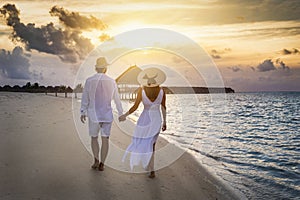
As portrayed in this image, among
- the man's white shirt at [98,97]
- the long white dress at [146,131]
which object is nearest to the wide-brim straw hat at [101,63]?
the man's white shirt at [98,97]

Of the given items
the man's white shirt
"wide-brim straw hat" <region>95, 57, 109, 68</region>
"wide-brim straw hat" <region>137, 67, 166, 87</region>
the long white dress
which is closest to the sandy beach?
the long white dress

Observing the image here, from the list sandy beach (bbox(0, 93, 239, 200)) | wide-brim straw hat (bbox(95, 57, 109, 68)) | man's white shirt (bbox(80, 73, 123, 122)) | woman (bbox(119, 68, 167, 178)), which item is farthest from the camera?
wide-brim straw hat (bbox(95, 57, 109, 68))

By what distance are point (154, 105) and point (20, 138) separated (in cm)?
545

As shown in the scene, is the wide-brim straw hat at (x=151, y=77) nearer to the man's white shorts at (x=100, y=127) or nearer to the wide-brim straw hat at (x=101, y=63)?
the wide-brim straw hat at (x=101, y=63)

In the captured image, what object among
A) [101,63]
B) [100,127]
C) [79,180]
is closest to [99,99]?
[100,127]

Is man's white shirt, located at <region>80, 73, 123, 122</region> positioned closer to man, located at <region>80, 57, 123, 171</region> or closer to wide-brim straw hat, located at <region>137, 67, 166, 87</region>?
man, located at <region>80, 57, 123, 171</region>

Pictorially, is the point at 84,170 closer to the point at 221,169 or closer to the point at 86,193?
the point at 86,193

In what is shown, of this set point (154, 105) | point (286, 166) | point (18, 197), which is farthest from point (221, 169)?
point (18, 197)

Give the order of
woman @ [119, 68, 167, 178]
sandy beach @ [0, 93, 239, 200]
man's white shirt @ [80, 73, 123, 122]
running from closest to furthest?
1. sandy beach @ [0, 93, 239, 200]
2. woman @ [119, 68, 167, 178]
3. man's white shirt @ [80, 73, 123, 122]

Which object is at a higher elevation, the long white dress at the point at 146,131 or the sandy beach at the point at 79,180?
the long white dress at the point at 146,131

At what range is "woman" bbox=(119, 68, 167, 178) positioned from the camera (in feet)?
20.1

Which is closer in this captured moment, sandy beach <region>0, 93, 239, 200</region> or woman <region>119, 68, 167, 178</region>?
sandy beach <region>0, 93, 239, 200</region>

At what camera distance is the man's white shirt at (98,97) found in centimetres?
628

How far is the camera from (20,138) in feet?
31.0
